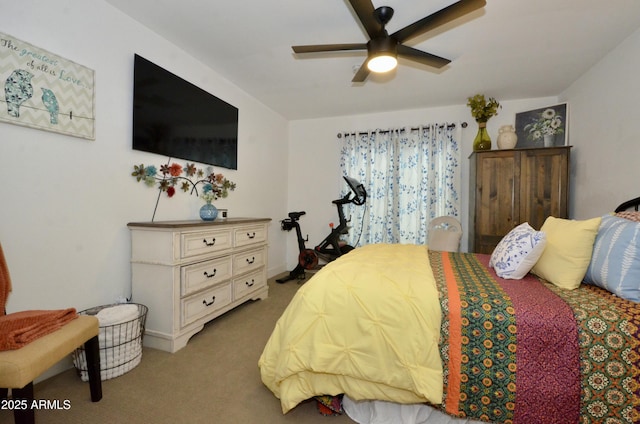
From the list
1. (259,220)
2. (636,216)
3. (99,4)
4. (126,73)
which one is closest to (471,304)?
(636,216)

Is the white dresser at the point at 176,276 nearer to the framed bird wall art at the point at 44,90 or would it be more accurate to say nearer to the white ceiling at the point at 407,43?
the framed bird wall art at the point at 44,90

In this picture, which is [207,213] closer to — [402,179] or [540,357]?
[540,357]

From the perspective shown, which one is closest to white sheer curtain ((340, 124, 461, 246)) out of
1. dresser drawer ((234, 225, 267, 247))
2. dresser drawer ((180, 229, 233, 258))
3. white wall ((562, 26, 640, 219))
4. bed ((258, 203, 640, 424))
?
white wall ((562, 26, 640, 219))

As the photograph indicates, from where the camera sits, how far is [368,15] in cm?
161

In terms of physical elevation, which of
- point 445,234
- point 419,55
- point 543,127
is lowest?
point 445,234

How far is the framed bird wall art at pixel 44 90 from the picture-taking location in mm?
1492

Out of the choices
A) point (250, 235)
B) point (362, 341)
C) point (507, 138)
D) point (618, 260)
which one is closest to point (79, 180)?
point (250, 235)

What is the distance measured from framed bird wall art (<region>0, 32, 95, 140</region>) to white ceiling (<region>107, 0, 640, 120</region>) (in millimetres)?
692

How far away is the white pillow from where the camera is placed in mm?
1542

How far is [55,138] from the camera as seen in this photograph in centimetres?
169

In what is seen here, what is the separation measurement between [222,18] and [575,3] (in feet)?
8.42

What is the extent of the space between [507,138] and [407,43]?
1807mm

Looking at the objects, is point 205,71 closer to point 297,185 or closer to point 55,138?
point 55,138

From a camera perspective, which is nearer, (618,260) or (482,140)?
(618,260)
